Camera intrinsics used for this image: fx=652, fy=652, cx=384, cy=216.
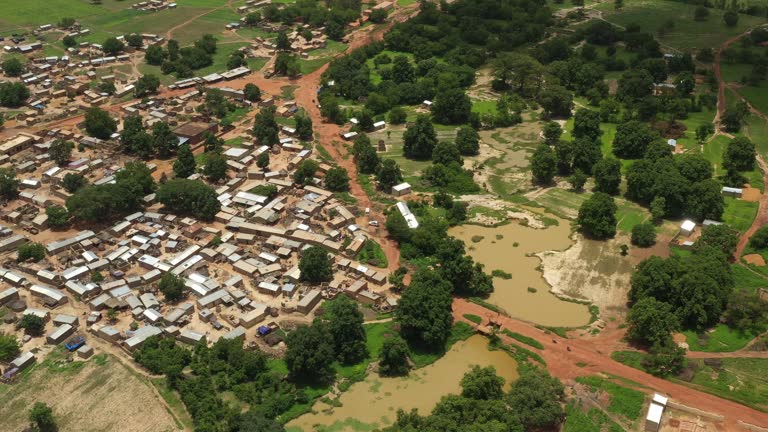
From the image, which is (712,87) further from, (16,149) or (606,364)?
(16,149)

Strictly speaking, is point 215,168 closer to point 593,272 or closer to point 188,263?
point 188,263

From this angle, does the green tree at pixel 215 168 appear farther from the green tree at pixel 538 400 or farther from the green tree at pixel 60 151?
the green tree at pixel 538 400

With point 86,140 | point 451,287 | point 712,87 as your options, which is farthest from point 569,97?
point 86,140

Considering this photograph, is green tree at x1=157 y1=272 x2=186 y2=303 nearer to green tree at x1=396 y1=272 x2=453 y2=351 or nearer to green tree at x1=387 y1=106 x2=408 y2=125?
green tree at x1=396 y1=272 x2=453 y2=351

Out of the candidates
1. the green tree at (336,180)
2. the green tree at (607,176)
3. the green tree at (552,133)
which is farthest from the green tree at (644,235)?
the green tree at (336,180)

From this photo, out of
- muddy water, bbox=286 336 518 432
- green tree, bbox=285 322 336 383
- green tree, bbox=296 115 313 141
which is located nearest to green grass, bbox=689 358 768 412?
muddy water, bbox=286 336 518 432

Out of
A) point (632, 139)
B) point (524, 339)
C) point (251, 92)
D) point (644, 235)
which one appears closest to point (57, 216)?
point (251, 92)

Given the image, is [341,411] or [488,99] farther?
[488,99]
